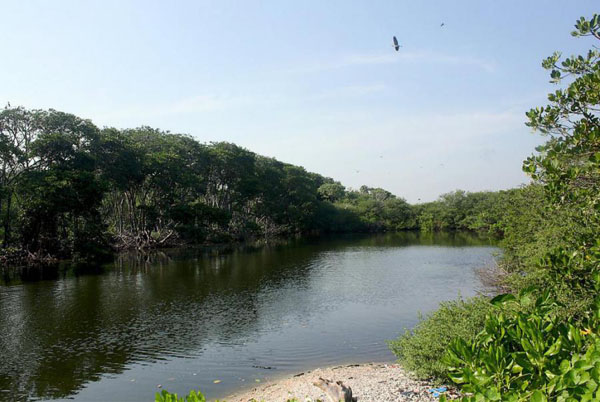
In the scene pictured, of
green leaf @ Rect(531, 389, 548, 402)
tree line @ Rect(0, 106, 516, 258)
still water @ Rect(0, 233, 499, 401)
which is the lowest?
still water @ Rect(0, 233, 499, 401)

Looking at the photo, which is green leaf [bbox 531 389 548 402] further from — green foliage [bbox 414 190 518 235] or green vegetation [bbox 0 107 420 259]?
green foliage [bbox 414 190 518 235]

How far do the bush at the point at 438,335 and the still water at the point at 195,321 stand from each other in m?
2.97

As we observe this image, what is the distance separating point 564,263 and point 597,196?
848mm

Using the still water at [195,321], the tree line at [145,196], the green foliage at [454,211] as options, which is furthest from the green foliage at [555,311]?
the green foliage at [454,211]

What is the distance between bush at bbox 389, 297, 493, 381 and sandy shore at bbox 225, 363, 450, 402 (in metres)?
0.33

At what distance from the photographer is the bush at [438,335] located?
9.27 metres

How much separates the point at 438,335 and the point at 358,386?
2153 millimetres

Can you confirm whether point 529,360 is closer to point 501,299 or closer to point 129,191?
point 501,299

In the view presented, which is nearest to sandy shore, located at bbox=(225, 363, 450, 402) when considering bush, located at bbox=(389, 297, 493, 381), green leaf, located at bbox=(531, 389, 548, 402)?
bush, located at bbox=(389, 297, 493, 381)

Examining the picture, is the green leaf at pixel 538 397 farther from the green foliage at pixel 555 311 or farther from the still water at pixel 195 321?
the still water at pixel 195 321

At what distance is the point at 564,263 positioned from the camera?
470cm

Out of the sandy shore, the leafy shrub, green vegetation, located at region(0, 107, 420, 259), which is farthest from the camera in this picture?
green vegetation, located at region(0, 107, 420, 259)

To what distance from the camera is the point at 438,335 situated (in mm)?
9617

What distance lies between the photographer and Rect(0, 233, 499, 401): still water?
13094 millimetres
